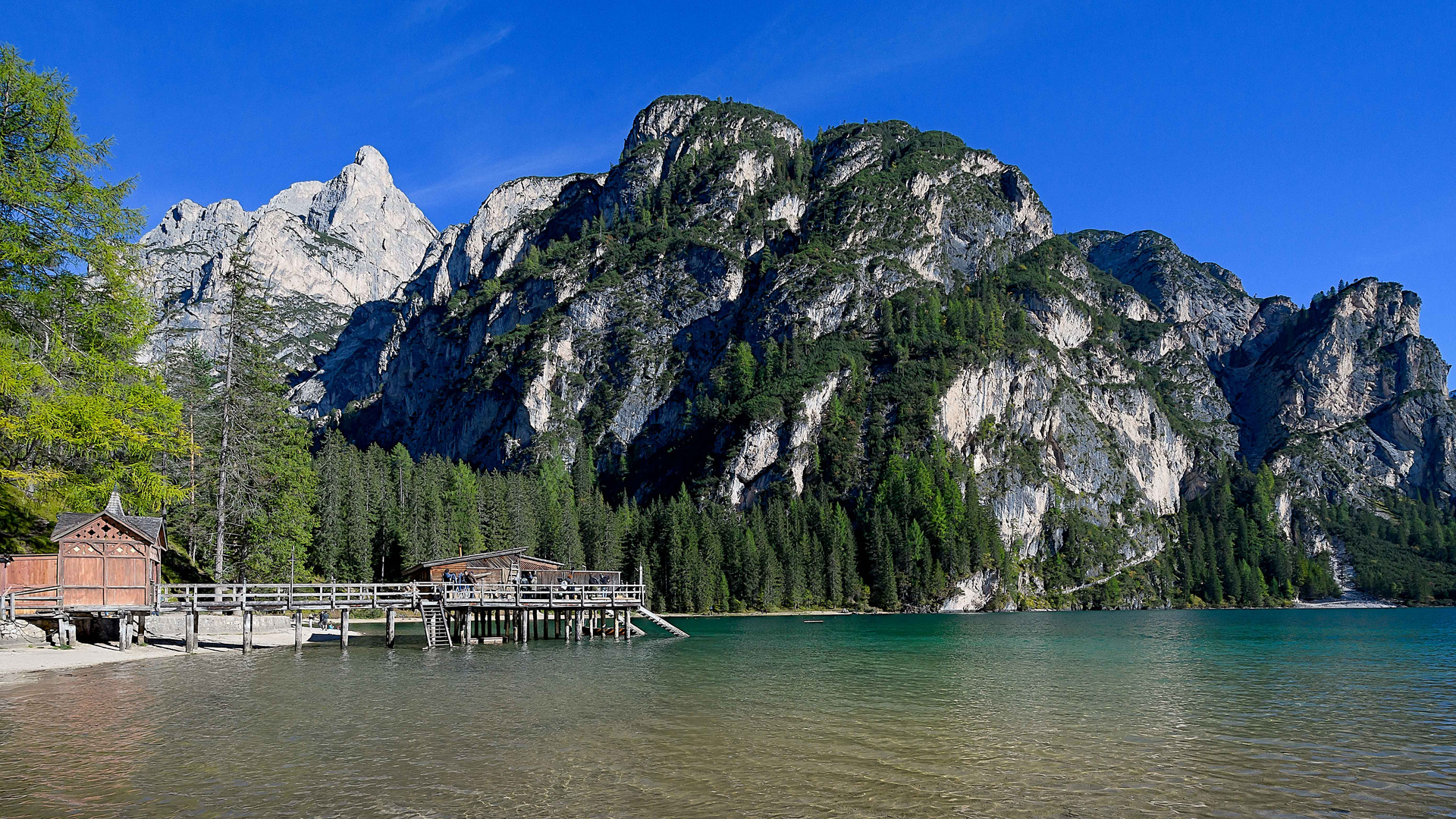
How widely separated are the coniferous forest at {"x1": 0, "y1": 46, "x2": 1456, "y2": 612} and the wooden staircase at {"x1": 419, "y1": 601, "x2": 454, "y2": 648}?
13663mm

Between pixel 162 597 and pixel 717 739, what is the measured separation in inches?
1413

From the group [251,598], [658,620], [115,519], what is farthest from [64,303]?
[658,620]

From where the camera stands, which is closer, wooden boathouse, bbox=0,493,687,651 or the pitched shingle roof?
wooden boathouse, bbox=0,493,687,651

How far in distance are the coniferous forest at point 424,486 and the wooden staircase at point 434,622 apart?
13663mm

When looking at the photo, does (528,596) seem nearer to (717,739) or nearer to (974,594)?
(717,739)

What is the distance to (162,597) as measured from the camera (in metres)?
43.6

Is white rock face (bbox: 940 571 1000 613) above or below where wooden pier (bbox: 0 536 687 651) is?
below

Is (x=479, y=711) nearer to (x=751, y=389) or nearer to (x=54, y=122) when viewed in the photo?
(x=54, y=122)

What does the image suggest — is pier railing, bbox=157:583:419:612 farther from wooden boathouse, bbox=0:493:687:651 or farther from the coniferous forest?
the coniferous forest

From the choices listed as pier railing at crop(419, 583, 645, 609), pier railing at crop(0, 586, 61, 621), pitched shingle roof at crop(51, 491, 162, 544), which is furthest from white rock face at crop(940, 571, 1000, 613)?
pier railing at crop(0, 586, 61, 621)

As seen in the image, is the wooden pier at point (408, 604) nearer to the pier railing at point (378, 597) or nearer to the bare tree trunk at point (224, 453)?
the pier railing at point (378, 597)

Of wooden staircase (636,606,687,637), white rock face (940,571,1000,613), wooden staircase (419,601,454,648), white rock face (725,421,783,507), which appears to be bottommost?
white rock face (940,571,1000,613)

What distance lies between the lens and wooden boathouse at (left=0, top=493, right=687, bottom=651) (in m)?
36.5

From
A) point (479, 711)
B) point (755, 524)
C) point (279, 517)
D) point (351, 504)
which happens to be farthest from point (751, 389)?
point (479, 711)
